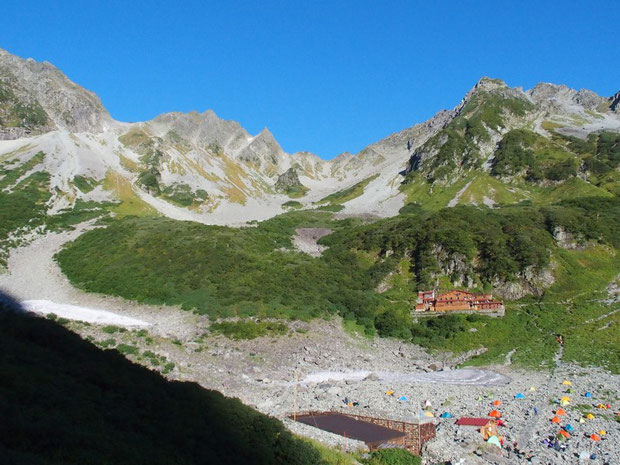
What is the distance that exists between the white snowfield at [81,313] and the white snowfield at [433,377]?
2009 centimetres

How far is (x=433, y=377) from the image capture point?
3872 cm

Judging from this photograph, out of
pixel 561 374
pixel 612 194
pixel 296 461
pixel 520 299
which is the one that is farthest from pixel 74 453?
pixel 612 194

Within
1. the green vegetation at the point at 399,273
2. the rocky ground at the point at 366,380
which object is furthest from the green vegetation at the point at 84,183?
the rocky ground at the point at 366,380

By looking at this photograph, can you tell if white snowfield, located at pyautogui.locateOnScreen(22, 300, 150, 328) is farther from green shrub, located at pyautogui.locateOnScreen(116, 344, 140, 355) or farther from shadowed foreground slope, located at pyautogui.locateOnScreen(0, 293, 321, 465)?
shadowed foreground slope, located at pyautogui.locateOnScreen(0, 293, 321, 465)

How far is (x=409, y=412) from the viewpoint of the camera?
28.7 meters

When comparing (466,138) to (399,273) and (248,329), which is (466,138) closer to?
(399,273)

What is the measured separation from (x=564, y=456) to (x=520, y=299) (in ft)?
117

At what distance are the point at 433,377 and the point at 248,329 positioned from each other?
19008mm

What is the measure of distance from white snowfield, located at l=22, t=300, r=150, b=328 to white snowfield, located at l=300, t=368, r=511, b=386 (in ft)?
65.9

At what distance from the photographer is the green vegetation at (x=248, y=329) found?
4466 cm

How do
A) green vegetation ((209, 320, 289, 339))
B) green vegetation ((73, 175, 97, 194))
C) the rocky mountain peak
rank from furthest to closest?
the rocky mountain peak → green vegetation ((73, 175, 97, 194)) → green vegetation ((209, 320, 289, 339))

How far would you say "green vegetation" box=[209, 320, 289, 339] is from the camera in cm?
4466

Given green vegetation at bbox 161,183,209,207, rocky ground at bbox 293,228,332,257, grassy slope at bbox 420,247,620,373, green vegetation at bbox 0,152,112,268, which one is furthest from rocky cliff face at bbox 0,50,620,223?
grassy slope at bbox 420,247,620,373

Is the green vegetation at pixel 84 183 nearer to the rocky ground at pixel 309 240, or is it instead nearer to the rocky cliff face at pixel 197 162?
the rocky cliff face at pixel 197 162
